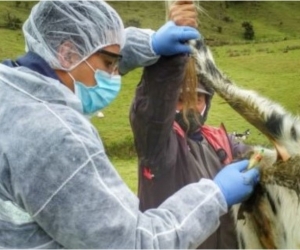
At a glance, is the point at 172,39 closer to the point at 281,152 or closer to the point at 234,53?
the point at 281,152

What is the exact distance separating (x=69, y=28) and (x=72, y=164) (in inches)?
15.5

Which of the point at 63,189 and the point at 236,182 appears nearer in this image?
the point at 63,189

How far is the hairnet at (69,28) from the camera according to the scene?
1.78 m

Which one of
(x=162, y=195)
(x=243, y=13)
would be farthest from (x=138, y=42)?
(x=243, y=13)

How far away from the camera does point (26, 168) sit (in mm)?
1584

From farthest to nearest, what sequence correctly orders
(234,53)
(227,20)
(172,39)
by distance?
(227,20)
(234,53)
(172,39)

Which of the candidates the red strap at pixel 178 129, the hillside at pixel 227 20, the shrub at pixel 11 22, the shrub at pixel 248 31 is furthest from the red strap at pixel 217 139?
the shrub at pixel 11 22

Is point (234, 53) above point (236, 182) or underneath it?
underneath

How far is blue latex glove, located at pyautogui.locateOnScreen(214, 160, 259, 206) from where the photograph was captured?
1781mm

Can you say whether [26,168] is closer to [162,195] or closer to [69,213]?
[69,213]

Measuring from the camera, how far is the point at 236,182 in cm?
180

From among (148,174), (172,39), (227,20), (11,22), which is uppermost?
(172,39)

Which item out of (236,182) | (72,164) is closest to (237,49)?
(236,182)

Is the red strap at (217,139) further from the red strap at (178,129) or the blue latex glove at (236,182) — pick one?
the blue latex glove at (236,182)
